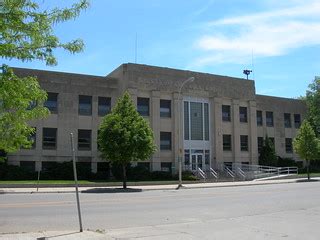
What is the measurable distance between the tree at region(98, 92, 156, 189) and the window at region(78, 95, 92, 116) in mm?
10791

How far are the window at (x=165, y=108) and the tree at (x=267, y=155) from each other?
44.3 ft

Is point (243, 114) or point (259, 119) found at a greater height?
point (243, 114)

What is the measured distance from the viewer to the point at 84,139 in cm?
4588

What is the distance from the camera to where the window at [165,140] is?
1927 inches

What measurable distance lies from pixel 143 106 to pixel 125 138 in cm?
1435

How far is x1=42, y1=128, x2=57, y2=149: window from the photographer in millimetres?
43906

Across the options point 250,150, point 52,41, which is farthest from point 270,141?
point 52,41

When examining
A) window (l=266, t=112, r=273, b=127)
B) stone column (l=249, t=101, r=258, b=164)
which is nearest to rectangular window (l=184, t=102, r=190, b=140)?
stone column (l=249, t=101, r=258, b=164)

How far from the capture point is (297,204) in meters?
19.7

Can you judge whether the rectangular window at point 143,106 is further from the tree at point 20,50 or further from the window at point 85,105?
the tree at point 20,50

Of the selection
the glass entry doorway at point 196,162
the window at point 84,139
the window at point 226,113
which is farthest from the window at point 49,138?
the window at point 226,113

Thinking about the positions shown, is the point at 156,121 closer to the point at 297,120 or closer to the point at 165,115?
the point at 165,115

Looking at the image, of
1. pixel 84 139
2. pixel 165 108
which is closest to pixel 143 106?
pixel 165 108

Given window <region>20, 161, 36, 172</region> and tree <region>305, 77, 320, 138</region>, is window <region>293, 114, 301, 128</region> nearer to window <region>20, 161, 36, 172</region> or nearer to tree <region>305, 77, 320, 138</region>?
tree <region>305, 77, 320, 138</region>
